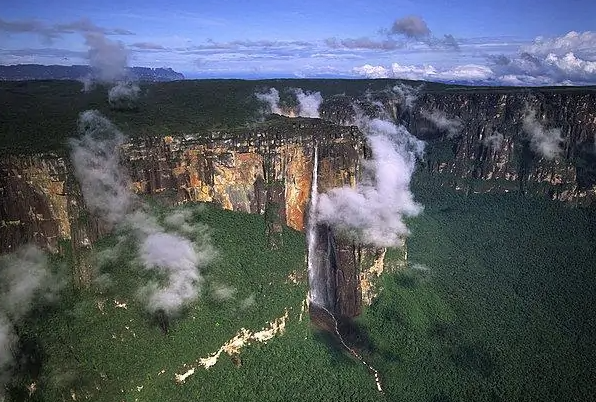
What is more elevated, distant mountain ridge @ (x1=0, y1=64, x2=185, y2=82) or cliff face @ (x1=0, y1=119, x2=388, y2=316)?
distant mountain ridge @ (x1=0, y1=64, x2=185, y2=82)

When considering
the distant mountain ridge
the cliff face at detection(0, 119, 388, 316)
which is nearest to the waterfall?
the cliff face at detection(0, 119, 388, 316)

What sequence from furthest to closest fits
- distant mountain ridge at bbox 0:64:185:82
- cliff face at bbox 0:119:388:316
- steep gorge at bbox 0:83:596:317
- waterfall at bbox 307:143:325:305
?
distant mountain ridge at bbox 0:64:185:82
waterfall at bbox 307:143:325:305
steep gorge at bbox 0:83:596:317
cliff face at bbox 0:119:388:316

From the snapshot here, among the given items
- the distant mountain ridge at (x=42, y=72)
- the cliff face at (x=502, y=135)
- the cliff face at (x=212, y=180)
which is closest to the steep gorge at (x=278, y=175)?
the cliff face at (x=212, y=180)

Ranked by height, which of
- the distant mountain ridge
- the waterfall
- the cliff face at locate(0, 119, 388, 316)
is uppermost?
the distant mountain ridge

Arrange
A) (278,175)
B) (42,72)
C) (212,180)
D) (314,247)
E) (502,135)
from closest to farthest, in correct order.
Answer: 1. (212,180)
2. (278,175)
3. (314,247)
4. (502,135)
5. (42,72)

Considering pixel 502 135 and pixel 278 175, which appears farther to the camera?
pixel 502 135

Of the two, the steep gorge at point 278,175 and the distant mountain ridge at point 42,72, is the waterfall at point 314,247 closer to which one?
the steep gorge at point 278,175

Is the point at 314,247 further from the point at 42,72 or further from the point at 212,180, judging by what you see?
the point at 42,72

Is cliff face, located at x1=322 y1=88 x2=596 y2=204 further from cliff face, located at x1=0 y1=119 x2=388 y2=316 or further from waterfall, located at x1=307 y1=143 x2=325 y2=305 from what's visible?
cliff face, located at x1=0 y1=119 x2=388 y2=316

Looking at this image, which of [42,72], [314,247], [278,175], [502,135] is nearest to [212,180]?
[278,175]
